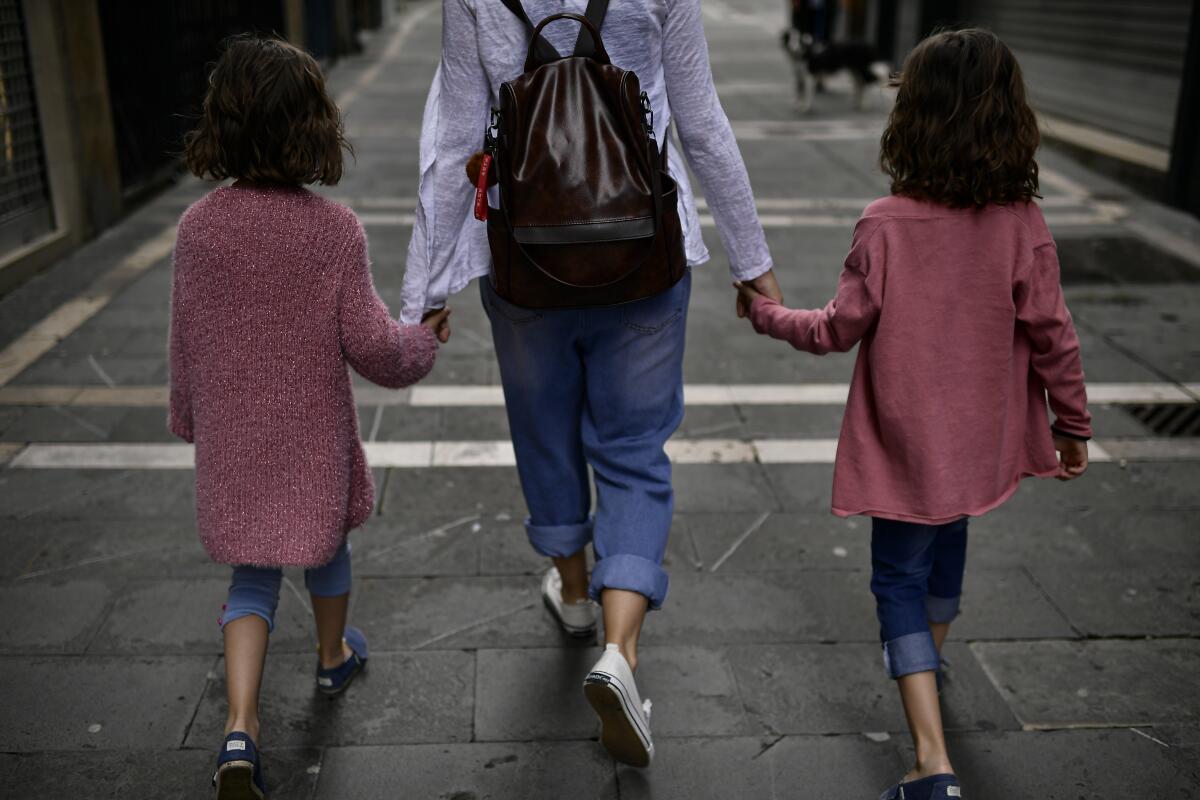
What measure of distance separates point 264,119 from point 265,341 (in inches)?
16.5

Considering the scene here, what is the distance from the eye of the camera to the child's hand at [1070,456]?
7.96 ft

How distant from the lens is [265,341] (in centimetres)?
229

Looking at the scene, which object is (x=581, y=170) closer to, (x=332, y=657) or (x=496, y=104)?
(x=496, y=104)

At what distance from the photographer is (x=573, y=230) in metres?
2.19

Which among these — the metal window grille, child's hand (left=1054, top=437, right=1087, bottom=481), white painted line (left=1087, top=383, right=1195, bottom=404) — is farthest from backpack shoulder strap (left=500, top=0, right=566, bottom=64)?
the metal window grille

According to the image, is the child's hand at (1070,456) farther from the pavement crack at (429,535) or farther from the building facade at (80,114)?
the building facade at (80,114)

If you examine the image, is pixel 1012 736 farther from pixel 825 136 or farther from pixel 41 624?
pixel 825 136

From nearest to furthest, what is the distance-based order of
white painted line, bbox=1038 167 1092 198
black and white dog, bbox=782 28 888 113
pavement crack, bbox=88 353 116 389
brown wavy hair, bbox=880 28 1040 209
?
brown wavy hair, bbox=880 28 1040 209, pavement crack, bbox=88 353 116 389, white painted line, bbox=1038 167 1092 198, black and white dog, bbox=782 28 888 113

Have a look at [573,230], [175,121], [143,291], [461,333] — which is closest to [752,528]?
[573,230]

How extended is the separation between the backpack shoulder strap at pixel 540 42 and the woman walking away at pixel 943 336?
0.66 metres

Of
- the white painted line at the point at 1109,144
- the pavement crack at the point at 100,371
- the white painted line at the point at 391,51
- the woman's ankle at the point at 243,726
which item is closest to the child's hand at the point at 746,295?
the woman's ankle at the point at 243,726

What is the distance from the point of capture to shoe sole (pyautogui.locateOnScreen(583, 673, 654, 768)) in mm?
2217

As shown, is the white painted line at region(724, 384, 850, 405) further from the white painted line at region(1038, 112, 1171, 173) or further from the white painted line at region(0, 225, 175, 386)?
the white painted line at region(1038, 112, 1171, 173)

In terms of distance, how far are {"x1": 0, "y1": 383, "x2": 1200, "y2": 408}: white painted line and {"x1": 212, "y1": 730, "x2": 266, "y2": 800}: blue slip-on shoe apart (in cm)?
251
